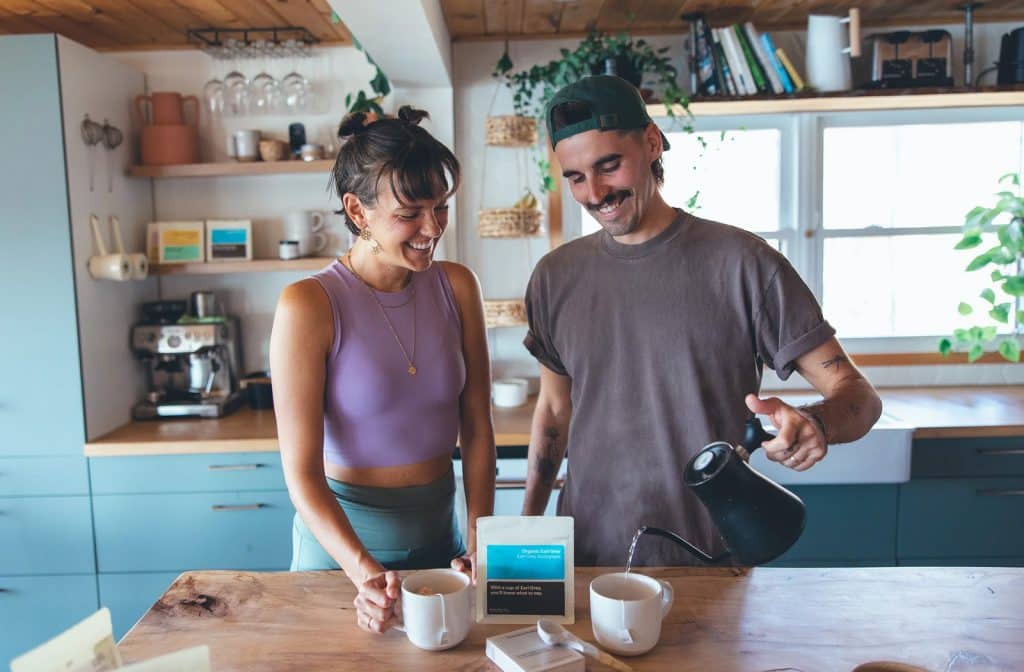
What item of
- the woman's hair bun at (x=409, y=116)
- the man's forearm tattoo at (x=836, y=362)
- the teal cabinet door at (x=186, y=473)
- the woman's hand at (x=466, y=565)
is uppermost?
the woman's hair bun at (x=409, y=116)

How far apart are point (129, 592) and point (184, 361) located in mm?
853

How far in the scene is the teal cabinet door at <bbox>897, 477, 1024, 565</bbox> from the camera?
2.46 metres

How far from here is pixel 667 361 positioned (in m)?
1.42

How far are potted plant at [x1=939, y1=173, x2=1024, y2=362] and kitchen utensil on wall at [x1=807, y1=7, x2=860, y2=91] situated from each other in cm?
75

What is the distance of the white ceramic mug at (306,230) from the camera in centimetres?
298

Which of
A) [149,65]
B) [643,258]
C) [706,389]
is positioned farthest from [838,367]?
[149,65]

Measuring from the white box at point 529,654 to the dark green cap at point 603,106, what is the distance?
→ 85cm

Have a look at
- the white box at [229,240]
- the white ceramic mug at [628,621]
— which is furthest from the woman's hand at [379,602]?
the white box at [229,240]

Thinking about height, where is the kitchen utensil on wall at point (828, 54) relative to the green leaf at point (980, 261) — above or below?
above

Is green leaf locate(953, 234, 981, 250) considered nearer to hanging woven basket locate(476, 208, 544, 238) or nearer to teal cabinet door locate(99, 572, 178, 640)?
hanging woven basket locate(476, 208, 544, 238)

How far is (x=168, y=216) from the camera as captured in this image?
123 inches

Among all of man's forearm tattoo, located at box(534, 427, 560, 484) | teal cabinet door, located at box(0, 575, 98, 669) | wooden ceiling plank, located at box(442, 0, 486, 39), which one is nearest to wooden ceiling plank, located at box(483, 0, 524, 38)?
wooden ceiling plank, located at box(442, 0, 486, 39)

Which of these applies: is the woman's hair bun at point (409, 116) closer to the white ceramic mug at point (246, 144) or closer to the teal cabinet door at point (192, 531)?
the teal cabinet door at point (192, 531)

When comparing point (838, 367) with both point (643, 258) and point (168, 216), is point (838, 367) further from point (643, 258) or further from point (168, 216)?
point (168, 216)
